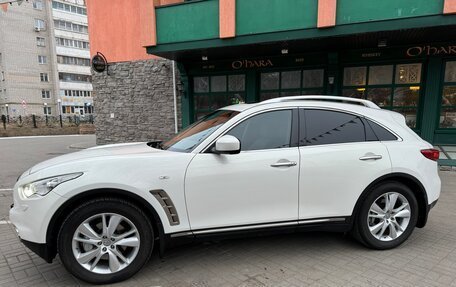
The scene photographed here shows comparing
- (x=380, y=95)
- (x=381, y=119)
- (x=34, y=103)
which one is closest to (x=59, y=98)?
(x=34, y=103)

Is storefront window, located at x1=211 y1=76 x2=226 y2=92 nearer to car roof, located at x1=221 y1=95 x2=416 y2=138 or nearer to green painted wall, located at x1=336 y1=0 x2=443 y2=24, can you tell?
green painted wall, located at x1=336 y1=0 x2=443 y2=24

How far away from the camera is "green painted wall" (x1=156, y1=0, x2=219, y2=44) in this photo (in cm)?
905

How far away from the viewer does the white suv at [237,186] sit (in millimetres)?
2809

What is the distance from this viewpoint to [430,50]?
904 centimetres

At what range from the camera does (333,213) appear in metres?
3.38

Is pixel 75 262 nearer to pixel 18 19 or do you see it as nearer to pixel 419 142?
pixel 419 142

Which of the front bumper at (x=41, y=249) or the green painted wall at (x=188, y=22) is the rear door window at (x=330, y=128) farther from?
the green painted wall at (x=188, y=22)

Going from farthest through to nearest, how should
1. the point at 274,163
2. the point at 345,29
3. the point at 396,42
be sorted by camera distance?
1. the point at 396,42
2. the point at 345,29
3. the point at 274,163

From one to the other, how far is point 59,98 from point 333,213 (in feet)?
214

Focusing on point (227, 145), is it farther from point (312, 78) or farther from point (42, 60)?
point (42, 60)

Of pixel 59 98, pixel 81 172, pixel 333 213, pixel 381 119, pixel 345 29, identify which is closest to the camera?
pixel 81 172

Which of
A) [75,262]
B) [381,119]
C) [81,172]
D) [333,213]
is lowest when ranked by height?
[75,262]

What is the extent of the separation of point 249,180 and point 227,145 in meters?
0.44

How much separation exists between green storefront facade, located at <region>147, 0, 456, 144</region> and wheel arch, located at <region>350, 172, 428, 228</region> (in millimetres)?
5282
